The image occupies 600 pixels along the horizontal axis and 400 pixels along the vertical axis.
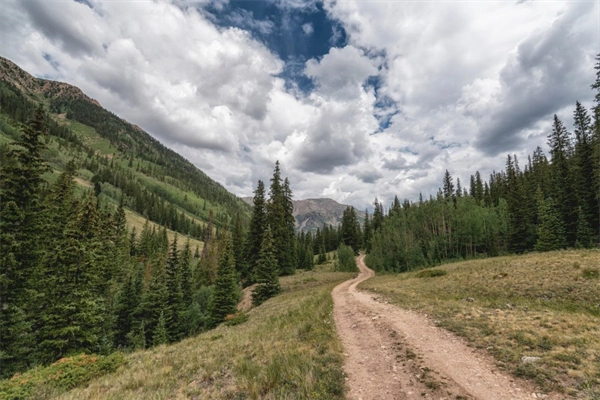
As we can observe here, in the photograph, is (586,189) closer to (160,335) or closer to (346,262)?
(346,262)

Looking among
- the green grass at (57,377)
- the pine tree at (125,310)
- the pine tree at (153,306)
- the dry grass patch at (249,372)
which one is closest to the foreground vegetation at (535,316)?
the dry grass patch at (249,372)

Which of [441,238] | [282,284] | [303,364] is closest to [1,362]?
[303,364]

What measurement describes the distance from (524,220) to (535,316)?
51.7 m

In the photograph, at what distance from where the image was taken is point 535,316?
12133 mm

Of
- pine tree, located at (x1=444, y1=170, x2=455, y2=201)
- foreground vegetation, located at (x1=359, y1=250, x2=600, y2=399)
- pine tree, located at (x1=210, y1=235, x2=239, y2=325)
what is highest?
pine tree, located at (x1=444, y1=170, x2=455, y2=201)

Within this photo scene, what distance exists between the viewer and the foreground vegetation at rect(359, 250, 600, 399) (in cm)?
709

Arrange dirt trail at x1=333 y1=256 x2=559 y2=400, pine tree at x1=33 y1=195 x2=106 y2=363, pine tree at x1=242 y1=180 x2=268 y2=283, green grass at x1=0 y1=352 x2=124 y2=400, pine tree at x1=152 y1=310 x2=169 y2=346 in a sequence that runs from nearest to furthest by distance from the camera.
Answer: dirt trail at x1=333 y1=256 x2=559 y2=400 < green grass at x1=0 y1=352 x2=124 y2=400 < pine tree at x1=33 y1=195 x2=106 y2=363 < pine tree at x1=152 y1=310 x2=169 y2=346 < pine tree at x1=242 y1=180 x2=268 y2=283

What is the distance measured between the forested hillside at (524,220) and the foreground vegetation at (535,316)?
24.0m

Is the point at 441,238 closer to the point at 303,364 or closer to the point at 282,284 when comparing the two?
the point at 282,284

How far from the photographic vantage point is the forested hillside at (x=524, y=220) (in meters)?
40.5

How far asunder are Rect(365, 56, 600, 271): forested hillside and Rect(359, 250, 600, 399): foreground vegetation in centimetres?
2403

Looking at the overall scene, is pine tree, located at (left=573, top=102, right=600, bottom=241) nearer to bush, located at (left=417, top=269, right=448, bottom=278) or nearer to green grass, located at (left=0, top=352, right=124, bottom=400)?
bush, located at (left=417, top=269, right=448, bottom=278)

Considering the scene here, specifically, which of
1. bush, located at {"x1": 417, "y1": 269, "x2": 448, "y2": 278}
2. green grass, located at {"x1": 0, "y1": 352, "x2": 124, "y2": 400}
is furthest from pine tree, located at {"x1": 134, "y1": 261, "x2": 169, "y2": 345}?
bush, located at {"x1": 417, "y1": 269, "x2": 448, "y2": 278}

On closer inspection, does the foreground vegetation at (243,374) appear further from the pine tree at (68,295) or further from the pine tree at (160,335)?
the pine tree at (160,335)
